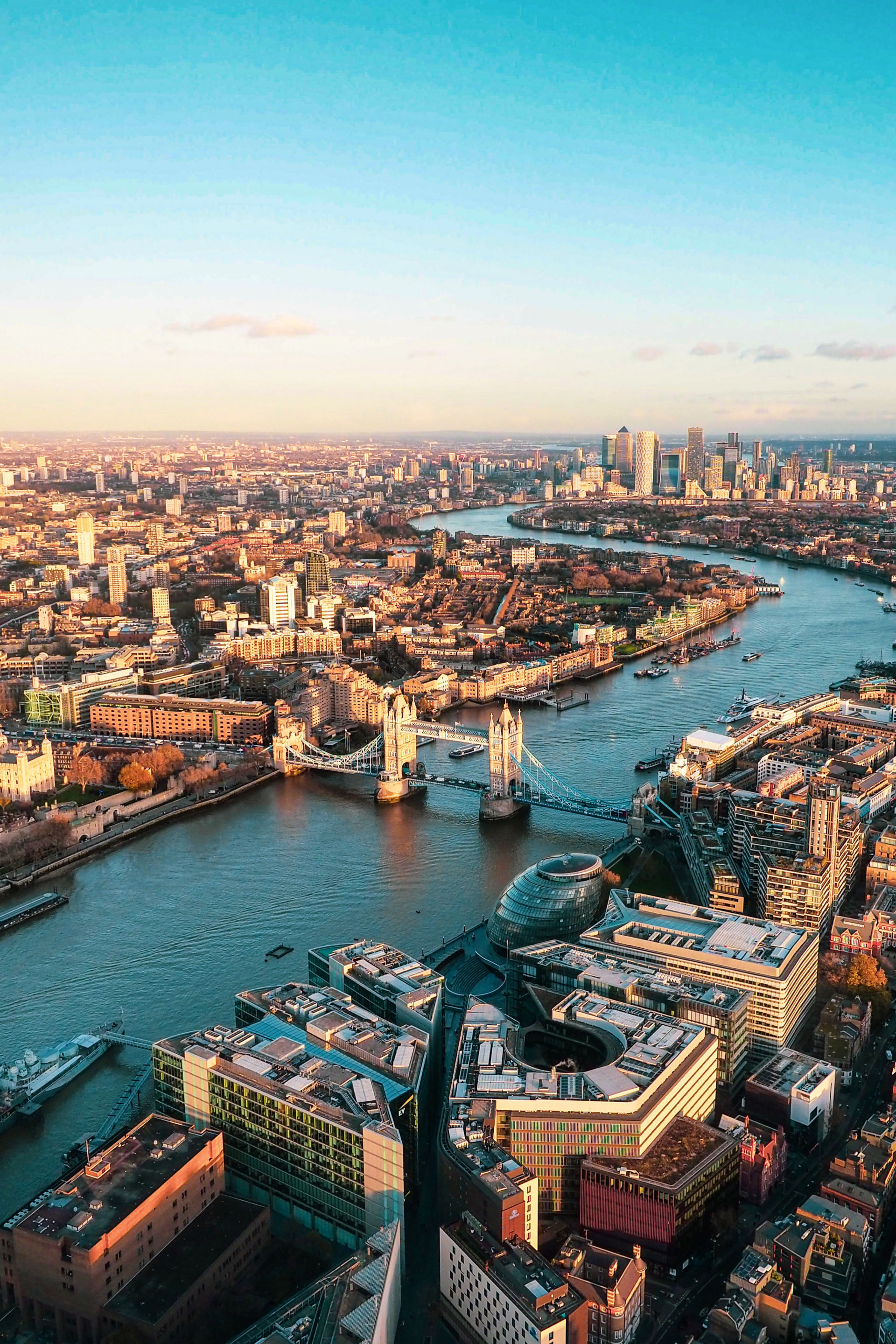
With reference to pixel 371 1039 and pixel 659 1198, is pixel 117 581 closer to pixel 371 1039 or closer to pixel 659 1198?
pixel 371 1039

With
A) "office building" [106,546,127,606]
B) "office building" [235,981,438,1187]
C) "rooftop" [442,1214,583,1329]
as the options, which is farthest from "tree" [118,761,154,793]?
"office building" [106,546,127,606]

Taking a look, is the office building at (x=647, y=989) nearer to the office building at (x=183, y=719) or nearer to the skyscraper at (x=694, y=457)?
the office building at (x=183, y=719)

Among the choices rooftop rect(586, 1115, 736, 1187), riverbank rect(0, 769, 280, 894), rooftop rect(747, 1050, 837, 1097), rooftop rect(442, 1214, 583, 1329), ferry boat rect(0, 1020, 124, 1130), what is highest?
rooftop rect(442, 1214, 583, 1329)

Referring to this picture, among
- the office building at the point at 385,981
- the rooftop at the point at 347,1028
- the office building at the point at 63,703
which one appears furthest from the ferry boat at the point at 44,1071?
the office building at the point at 63,703

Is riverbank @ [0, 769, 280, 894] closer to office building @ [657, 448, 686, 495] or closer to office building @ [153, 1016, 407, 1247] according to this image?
office building @ [153, 1016, 407, 1247]

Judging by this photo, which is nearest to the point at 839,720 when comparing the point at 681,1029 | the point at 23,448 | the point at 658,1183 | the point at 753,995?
the point at 753,995

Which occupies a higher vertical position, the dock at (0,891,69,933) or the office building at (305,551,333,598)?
the office building at (305,551,333,598)
